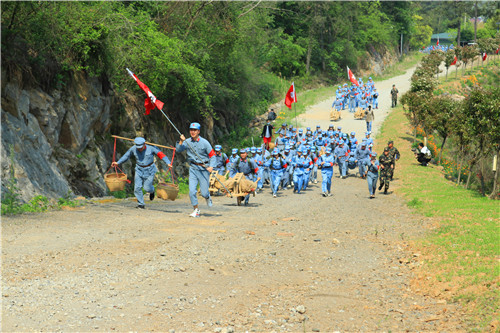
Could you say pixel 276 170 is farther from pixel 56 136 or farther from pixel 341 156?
pixel 56 136

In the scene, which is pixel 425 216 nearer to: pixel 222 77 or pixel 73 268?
pixel 73 268

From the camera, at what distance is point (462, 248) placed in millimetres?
11688

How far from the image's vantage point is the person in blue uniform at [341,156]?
88.5 feet

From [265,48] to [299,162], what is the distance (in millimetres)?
26260

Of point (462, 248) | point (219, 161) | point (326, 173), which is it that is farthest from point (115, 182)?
point (326, 173)

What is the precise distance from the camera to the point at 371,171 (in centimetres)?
2133

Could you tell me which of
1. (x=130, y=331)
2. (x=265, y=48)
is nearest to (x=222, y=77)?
(x=265, y=48)

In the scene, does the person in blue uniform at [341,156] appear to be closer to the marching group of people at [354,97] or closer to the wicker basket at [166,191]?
the wicker basket at [166,191]

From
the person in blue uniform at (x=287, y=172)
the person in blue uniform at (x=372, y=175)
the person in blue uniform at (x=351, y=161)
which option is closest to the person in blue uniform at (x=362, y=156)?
the person in blue uniform at (x=351, y=161)

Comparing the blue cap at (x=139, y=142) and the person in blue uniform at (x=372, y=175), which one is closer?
the blue cap at (x=139, y=142)

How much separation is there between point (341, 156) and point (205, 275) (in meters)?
18.5

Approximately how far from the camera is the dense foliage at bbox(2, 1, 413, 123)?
1677 cm

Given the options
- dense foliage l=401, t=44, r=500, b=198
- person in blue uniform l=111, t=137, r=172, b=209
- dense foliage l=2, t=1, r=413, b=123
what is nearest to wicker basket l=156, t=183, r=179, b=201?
person in blue uniform l=111, t=137, r=172, b=209

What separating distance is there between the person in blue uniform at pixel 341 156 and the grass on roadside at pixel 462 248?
14.7 ft
